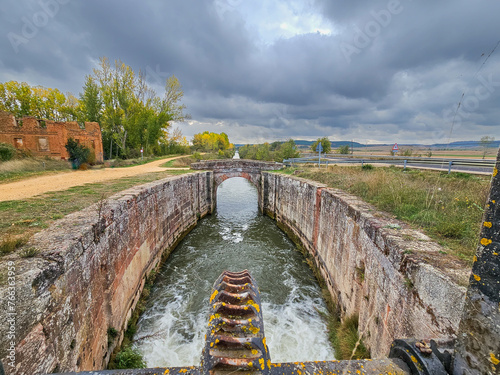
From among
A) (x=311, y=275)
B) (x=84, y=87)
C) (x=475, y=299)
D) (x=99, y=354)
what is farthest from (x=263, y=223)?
(x=84, y=87)

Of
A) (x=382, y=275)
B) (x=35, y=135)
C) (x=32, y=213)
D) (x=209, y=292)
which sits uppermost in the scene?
(x=35, y=135)

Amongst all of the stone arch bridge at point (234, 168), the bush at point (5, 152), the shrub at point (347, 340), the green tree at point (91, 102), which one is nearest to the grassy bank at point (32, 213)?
the shrub at point (347, 340)

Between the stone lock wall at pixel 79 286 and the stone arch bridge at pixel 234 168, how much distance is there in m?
11.0

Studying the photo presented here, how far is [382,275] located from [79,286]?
204 inches

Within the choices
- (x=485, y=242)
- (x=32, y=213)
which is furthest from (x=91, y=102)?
(x=485, y=242)

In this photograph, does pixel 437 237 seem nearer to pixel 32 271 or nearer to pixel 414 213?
pixel 414 213

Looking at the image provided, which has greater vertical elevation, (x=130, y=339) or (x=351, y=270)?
(x=351, y=270)

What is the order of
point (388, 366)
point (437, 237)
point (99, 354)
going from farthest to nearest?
1. point (99, 354)
2. point (437, 237)
3. point (388, 366)

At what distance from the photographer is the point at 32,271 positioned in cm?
271

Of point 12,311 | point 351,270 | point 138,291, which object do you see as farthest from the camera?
point 138,291

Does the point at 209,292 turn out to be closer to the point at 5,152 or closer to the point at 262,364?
the point at 262,364

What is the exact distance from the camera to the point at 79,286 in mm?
3666

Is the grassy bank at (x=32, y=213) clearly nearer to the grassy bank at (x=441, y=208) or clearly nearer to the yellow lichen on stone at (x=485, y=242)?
the yellow lichen on stone at (x=485, y=242)

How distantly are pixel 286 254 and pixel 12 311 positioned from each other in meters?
9.54
